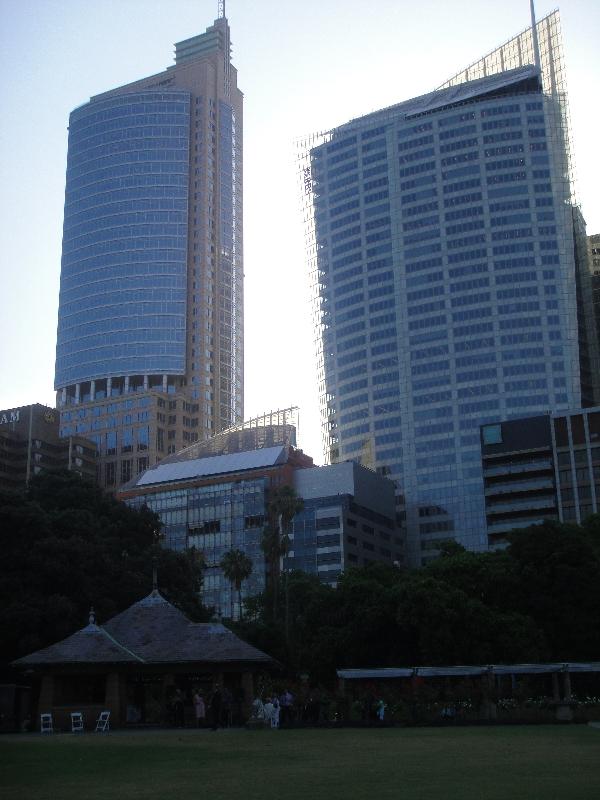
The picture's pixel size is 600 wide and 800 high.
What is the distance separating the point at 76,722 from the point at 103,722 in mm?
1588

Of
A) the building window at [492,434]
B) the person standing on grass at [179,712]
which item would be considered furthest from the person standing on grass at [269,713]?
the building window at [492,434]

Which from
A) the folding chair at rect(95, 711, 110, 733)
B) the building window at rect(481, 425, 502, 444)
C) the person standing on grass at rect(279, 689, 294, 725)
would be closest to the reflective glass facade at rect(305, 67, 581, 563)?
the building window at rect(481, 425, 502, 444)

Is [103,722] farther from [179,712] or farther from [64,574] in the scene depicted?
[64,574]

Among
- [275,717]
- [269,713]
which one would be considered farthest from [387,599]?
[269,713]

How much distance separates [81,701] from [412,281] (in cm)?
14301

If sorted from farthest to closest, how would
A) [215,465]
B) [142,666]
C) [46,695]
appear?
[215,465], [142,666], [46,695]

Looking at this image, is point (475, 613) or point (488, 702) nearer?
point (488, 702)

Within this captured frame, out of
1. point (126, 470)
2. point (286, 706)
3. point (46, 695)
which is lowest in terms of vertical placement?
point (286, 706)

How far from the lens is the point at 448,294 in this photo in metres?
181

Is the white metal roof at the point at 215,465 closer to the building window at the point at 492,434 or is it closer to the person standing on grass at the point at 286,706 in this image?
the building window at the point at 492,434

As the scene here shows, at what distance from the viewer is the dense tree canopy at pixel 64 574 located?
56500mm

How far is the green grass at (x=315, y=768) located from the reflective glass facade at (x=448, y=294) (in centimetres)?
13758

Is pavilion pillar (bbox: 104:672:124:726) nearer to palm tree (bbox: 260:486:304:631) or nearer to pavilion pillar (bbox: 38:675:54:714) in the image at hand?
pavilion pillar (bbox: 38:675:54:714)

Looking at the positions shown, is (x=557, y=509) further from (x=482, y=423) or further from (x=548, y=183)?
(x=548, y=183)
